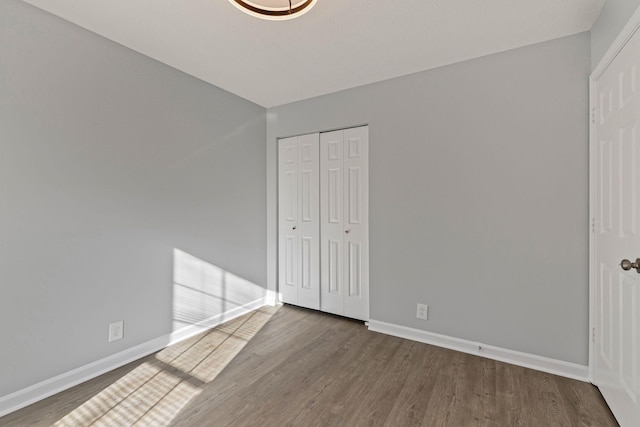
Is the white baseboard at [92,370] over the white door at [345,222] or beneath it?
beneath

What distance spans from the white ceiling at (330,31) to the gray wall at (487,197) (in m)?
0.23

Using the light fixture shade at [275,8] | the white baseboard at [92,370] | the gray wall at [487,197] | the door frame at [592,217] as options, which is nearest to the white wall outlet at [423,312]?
the gray wall at [487,197]

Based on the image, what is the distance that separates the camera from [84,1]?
1.83 meters

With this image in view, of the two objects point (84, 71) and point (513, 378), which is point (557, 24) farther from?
point (84, 71)

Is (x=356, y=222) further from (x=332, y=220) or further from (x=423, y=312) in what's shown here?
(x=423, y=312)

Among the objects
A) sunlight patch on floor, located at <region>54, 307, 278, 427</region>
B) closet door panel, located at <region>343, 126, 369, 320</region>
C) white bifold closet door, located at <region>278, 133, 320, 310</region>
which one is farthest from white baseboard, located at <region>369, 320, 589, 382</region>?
sunlight patch on floor, located at <region>54, 307, 278, 427</region>

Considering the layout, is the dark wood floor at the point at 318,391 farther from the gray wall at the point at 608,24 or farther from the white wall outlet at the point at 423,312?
the gray wall at the point at 608,24

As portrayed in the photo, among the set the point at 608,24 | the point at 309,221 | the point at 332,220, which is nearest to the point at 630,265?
the point at 608,24

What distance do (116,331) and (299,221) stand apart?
6.63 feet

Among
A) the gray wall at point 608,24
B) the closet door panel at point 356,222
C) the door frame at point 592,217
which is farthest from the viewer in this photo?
the closet door panel at point 356,222

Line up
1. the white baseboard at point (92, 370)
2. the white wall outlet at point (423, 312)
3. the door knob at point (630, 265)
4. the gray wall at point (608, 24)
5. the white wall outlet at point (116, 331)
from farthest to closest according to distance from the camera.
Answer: the white wall outlet at point (423, 312)
the white wall outlet at point (116, 331)
the white baseboard at point (92, 370)
the gray wall at point (608, 24)
the door knob at point (630, 265)

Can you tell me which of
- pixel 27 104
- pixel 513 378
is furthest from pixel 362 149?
pixel 27 104

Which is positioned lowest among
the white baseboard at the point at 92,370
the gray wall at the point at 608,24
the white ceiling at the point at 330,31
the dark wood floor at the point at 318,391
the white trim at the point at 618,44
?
the dark wood floor at the point at 318,391

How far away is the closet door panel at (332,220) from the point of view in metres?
3.24
